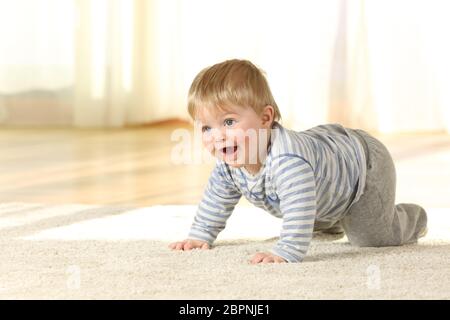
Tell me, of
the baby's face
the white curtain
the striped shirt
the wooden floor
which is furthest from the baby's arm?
the white curtain

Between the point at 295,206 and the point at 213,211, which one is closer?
the point at 295,206

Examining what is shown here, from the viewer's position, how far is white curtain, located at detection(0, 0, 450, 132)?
390 cm

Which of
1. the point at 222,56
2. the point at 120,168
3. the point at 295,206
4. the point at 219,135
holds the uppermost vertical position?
the point at 219,135

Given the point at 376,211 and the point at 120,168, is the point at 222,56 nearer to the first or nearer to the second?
the point at 120,168

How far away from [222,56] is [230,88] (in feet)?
8.73

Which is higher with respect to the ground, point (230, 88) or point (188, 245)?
point (230, 88)

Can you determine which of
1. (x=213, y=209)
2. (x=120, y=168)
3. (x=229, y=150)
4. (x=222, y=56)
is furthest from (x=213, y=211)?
(x=222, y=56)

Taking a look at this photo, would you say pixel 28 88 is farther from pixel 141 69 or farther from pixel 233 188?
pixel 233 188

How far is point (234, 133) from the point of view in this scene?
56.4 inches

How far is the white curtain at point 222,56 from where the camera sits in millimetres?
3898

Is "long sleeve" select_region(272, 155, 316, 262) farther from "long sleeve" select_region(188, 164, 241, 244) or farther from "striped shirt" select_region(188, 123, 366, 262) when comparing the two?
"long sleeve" select_region(188, 164, 241, 244)

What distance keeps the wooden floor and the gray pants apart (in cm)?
51

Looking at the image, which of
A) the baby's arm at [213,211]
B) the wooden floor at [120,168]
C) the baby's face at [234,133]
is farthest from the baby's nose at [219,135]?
the wooden floor at [120,168]
